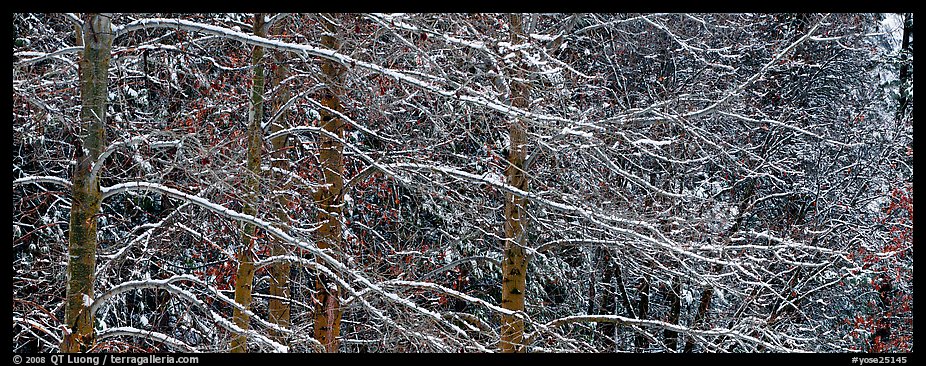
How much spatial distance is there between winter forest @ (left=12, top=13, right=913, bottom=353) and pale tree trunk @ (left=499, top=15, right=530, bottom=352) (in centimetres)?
4

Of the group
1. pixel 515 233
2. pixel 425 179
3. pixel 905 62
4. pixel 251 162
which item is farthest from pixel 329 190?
pixel 905 62

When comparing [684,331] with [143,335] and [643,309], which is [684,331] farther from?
[643,309]

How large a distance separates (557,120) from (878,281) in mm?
11010

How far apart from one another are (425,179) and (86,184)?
2.65 meters

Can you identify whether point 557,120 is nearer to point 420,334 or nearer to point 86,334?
point 420,334

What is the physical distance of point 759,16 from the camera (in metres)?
13.2

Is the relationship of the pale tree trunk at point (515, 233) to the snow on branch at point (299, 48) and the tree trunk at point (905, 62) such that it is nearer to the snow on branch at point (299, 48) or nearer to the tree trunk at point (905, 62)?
the snow on branch at point (299, 48)

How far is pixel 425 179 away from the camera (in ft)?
22.0

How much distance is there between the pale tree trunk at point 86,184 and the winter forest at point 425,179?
1cm

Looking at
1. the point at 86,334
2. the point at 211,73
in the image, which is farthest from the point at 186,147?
the point at 211,73

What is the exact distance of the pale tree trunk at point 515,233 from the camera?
795cm

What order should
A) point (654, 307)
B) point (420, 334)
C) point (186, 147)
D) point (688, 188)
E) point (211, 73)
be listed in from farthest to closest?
point (654, 307) → point (688, 188) → point (211, 73) → point (420, 334) → point (186, 147)

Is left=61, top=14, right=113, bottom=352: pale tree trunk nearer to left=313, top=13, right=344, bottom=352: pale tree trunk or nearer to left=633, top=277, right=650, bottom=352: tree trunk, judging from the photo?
left=313, top=13, right=344, bottom=352: pale tree trunk

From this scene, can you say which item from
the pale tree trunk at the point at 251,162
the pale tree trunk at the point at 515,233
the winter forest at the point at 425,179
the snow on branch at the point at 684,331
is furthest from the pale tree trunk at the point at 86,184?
the snow on branch at the point at 684,331
